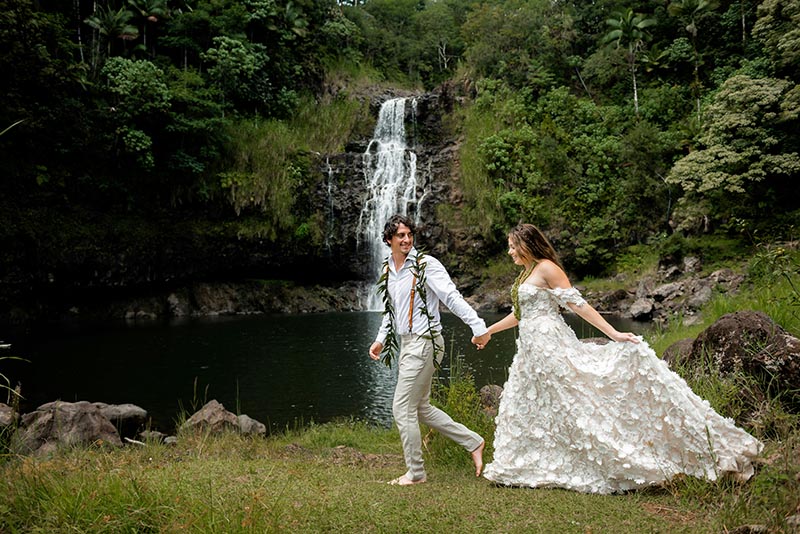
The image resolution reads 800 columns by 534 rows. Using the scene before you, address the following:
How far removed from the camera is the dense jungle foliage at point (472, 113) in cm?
1936

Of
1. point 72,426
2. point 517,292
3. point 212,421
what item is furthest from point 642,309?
point 72,426

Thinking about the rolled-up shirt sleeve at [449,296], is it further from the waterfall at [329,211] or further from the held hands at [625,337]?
the waterfall at [329,211]

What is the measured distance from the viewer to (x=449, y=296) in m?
4.34

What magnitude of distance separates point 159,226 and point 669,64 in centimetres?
2455

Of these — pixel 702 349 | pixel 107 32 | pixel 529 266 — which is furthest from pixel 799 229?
pixel 107 32

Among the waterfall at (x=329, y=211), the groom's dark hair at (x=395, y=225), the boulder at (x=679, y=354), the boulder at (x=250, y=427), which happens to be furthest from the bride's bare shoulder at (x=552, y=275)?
the waterfall at (x=329, y=211)

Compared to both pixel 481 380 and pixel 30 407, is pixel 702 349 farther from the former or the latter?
pixel 30 407

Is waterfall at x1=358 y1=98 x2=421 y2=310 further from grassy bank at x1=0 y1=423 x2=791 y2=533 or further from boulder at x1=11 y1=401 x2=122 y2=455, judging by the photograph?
grassy bank at x1=0 y1=423 x2=791 y2=533

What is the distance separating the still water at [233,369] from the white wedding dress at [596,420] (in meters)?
1.84

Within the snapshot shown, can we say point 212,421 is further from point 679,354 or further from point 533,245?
point 679,354

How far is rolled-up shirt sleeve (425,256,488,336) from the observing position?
170 inches

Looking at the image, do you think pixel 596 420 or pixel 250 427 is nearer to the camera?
pixel 596 420

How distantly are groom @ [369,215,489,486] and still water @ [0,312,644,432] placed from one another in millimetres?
1720

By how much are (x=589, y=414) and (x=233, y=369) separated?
10.2 metres
